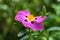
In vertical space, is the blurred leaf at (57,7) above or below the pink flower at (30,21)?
below

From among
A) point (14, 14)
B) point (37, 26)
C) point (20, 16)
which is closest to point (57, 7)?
point (14, 14)

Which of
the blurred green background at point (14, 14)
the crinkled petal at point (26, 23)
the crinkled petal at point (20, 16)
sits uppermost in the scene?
the crinkled petal at point (26, 23)

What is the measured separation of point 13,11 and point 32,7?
0.77 ft

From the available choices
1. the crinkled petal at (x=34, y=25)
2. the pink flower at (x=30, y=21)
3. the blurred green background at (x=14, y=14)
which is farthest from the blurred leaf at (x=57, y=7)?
the crinkled petal at (x=34, y=25)

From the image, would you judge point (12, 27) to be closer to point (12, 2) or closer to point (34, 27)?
point (12, 2)

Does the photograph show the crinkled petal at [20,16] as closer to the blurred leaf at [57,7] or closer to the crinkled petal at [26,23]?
the crinkled petal at [26,23]

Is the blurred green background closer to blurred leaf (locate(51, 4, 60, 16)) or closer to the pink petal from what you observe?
blurred leaf (locate(51, 4, 60, 16))

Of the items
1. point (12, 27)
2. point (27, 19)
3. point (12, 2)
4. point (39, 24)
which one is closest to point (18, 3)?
point (12, 2)

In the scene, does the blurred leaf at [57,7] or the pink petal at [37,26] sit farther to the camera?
the blurred leaf at [57,7]

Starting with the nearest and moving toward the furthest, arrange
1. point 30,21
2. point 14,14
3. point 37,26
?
point 37,26
point 30,21
point 14,14

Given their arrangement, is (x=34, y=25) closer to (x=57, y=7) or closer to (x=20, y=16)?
(x=20, y=16)

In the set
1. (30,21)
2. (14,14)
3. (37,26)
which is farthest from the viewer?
(14,14)

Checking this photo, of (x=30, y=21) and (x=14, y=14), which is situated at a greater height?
(x=30, y=21)

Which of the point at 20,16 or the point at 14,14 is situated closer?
the point at 20,16
